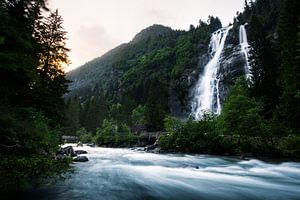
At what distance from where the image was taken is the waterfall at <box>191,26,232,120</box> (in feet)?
219

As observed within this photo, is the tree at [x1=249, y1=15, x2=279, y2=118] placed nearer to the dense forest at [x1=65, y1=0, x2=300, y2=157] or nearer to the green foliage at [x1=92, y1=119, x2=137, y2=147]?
the dense forest at [x1=65, y1=0, x2=300, y2=157]

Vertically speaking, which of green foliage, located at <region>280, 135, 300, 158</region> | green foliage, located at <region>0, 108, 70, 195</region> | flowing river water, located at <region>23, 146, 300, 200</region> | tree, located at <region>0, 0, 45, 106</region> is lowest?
flowing river water, located at <region>23, 146, 300, 200</region>

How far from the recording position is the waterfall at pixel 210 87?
66.8 m

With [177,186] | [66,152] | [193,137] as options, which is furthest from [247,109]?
[177,186]

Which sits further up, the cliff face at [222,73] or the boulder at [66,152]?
the cliff face at [222,73]

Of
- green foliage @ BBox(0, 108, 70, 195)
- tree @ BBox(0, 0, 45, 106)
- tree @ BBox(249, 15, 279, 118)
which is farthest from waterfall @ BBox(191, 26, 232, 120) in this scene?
green foliage @ BBox(0, 108, 70, 195)

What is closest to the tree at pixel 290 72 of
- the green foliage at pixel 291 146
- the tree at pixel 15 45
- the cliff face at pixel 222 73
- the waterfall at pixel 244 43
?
the green foliage at pixel 291 146

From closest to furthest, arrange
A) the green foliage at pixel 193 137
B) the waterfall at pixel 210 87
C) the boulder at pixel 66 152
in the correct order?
the boulder at pixel 66 152
the green foliage at pixel 193 137
the waterfall at pixel 210 87

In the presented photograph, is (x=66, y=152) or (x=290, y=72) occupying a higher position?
(x=290, y=72)

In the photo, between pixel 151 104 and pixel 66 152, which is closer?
pixel 66 152

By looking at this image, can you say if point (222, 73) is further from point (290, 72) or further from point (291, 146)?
point (291, 146)

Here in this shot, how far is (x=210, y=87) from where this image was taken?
72.6m

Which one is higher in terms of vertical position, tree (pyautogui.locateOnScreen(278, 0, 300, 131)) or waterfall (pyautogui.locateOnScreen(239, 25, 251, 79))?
waterfall (pyautogui.locateOnScreen(239, 25, 251, 79))

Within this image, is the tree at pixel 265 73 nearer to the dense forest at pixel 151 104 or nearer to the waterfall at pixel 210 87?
the dense forest at pixel 151 104
